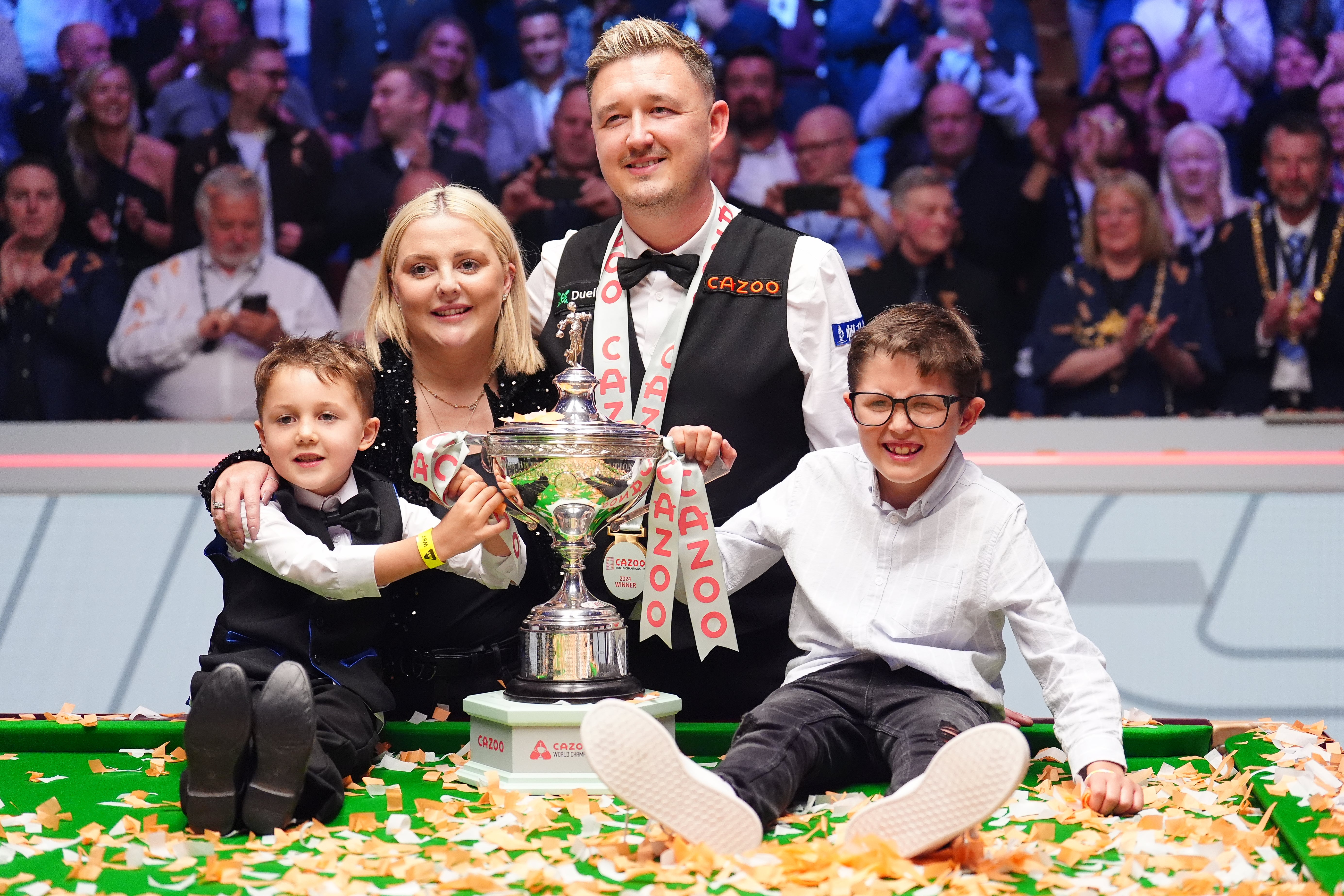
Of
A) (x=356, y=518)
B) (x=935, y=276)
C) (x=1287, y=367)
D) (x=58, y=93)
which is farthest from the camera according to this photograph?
(x=58, y=93)

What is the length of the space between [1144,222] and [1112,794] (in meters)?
4.94

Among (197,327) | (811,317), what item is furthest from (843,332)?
(197,327)

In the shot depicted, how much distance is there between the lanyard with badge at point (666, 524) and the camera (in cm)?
189

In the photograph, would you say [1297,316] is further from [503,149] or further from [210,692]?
[210,692]

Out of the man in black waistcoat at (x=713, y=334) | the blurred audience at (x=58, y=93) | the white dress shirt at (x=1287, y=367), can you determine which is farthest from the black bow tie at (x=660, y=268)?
the blurred audience at (x=58, y=93)

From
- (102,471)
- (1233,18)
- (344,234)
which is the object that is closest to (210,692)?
(102,471)

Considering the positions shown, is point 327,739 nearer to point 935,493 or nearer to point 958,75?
point 935,493

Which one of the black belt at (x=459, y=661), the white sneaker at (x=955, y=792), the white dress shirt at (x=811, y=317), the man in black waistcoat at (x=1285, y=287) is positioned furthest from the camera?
the man in black waistcoat at (x=1285, y=287)

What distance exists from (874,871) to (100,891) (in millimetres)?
815

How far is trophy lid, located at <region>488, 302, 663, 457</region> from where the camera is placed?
1726mm

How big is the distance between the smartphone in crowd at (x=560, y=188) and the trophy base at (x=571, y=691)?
176 inches

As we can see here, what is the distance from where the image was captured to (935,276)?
589 cm

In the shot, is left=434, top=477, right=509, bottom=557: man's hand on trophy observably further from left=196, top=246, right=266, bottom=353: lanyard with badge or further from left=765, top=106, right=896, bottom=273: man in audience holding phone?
left=196, top=246, right=266, bottom=353: lanyard with badge

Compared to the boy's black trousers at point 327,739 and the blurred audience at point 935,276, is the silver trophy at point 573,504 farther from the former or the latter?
the blurred audience at point 935,276
